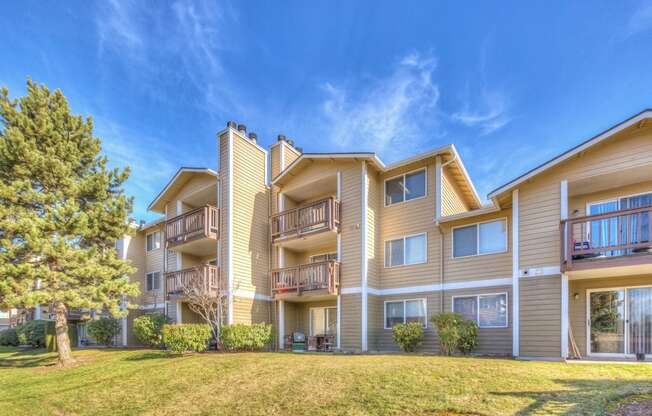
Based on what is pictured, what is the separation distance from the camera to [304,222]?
16.9m

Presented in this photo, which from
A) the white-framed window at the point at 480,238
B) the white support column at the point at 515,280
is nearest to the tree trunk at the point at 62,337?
the white-framed window at the point at 480,238

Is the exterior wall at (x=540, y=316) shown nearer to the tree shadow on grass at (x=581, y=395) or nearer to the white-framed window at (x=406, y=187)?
the tree shadow on grass at (x=581, y=395)

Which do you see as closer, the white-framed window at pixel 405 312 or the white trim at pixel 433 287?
the white trim at pixel 433 287

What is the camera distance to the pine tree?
13680 millimetres

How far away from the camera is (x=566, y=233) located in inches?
435

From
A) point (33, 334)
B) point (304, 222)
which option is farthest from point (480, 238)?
point (33, 334)

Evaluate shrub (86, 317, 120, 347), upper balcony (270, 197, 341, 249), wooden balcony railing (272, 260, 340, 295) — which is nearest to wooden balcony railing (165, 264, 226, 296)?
wooden balcony railing (272, 260, 340, 295)

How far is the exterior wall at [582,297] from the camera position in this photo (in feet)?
37.6

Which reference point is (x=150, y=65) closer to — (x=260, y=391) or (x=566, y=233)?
(x=260, y=391)

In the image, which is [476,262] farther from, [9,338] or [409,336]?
[9,338]

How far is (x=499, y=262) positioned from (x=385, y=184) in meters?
5.62

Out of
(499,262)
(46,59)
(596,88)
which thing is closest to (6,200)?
(46,59)

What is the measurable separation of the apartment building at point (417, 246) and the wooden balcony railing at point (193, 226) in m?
0.07

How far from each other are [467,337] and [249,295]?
9.21m
